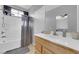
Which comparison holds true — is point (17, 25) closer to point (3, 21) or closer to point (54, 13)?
point (3, 21)

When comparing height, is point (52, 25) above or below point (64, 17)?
below

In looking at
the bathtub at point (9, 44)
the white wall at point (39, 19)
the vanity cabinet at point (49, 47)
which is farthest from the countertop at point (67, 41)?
the bathtub at point (9, 44)

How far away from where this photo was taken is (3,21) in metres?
1.32

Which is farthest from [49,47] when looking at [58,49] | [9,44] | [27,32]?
[9,44]

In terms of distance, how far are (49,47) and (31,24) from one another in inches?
21.0

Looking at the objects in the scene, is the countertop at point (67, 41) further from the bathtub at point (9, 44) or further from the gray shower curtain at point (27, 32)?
the bathtub at point (9, 44)

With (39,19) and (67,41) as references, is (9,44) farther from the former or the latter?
(67,41)

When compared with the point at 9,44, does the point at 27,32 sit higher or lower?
higher

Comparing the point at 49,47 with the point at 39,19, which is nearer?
the point at 49,47

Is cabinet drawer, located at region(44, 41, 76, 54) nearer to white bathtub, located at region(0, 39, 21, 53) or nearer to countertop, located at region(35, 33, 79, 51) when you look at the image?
countertop, located at region(35, 33, 79, 51)

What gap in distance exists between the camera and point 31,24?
1.37m

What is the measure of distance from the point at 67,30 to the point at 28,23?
74 cm
